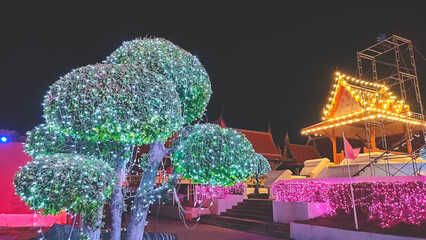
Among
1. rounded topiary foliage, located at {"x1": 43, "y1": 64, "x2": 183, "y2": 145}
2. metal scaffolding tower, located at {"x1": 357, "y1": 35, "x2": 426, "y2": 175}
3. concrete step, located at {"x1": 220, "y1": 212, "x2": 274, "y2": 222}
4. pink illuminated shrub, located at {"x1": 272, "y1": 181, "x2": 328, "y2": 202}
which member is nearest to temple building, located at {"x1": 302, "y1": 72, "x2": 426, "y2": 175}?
metal scaffolding tower, located at {"x1": 357, "y1": 35, "x2": 426, "y2": 175}

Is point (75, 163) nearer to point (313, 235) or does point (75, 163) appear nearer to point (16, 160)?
point (313, 235)

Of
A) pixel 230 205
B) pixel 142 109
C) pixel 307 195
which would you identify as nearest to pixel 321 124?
pixel 230 205

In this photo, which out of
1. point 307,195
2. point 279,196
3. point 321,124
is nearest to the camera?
point 307,195

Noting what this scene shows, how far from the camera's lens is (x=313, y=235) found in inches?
313

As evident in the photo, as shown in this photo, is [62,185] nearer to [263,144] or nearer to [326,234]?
[326,234]

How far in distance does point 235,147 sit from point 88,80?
2.56 metres

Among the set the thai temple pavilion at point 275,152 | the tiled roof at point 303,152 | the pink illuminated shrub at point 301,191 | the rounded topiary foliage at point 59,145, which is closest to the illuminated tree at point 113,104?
the rounded topiary foliage at point 59,145

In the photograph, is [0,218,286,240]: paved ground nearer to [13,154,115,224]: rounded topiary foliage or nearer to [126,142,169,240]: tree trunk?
[126,142,169,240]: tree trunk

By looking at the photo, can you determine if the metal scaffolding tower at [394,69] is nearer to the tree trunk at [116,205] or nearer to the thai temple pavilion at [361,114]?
the thai temple pavilion at [361,114]

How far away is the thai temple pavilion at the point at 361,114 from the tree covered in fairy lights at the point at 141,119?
30.7ft

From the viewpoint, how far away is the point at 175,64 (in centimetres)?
572

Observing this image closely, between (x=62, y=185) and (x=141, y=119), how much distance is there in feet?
4.52

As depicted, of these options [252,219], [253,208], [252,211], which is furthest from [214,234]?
[253,208]

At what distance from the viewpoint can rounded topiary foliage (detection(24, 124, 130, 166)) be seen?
18.6 ft
